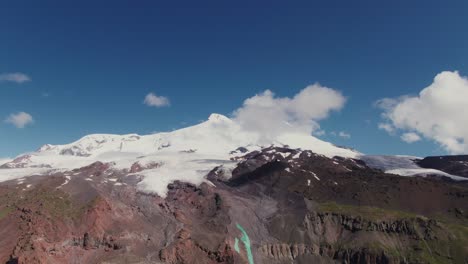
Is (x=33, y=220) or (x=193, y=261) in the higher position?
(x=33, y=220)

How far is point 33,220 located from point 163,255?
57.0 m

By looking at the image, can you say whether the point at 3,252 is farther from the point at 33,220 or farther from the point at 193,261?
the point at 193,261

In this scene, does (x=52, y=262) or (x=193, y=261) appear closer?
(x=52, y=262)

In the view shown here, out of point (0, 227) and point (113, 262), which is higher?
point (0, 227)

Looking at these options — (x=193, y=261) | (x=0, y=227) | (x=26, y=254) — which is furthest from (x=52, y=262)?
(x=193, y=261)

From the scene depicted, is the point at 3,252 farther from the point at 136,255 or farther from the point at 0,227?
the point at 136,255

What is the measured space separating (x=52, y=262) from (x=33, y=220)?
29.3 metres

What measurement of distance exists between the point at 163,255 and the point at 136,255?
11.1 meters

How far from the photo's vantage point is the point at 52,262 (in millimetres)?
177875

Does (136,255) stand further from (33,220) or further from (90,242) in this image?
(33,220)

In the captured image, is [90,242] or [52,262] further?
[90,242]

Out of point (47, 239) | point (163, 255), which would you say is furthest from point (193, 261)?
point (47, 239)

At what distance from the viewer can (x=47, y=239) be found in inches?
7475

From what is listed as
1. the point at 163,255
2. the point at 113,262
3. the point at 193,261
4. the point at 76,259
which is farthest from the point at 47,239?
the point at 193,261
